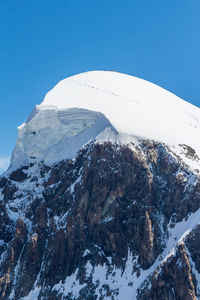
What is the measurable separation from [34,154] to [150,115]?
119 ft

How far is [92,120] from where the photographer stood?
10475 centimetres

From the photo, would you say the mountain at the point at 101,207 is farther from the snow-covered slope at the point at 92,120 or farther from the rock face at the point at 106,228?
the snow-covered slope at the point at 92,120

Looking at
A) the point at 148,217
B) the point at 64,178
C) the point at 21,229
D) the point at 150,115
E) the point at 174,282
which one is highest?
the point at 150,115

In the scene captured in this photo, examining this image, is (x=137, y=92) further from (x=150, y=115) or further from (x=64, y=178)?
(x=64, y=178)

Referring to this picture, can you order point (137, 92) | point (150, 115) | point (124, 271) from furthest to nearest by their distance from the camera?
1. point (137, 92)
2. point (150, 115)
3. point (124, 271)

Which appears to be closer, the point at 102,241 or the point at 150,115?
the point at 102,241

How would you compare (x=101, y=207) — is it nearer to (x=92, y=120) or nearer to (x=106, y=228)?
(x=106, y=228)

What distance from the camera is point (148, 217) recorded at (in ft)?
256

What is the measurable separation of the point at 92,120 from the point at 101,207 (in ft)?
99.5

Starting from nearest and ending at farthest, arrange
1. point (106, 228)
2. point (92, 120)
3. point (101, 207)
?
point (106, 228) < point (101, 207) < point (92, 120)

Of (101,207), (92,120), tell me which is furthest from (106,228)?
(92,120)

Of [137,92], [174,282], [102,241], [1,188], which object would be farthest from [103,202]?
[137,92]

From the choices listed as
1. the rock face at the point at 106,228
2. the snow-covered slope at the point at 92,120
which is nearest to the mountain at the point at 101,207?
the rock face at the point at 106,228

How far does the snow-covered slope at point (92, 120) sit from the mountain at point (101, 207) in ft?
1.31
